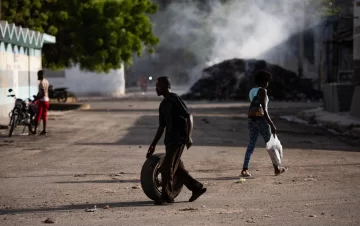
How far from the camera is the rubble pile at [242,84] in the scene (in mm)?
58500

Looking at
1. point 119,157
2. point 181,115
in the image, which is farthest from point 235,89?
point 181,115

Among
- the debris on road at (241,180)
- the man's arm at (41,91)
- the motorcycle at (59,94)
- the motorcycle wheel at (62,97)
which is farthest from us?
the motorcycle wheel at (62,97)

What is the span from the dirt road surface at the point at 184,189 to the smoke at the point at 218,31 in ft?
147

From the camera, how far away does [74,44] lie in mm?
41812

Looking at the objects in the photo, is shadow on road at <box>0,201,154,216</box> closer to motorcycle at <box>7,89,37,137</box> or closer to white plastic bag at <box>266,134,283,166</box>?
white plastic bag at <box>266,134,283,166</box>

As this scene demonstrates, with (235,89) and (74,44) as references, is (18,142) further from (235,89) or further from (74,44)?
(235,89)

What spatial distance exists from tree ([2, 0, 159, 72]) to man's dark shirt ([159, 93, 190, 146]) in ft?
101

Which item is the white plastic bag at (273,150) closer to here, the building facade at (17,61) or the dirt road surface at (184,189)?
the dirt road surface at (184,189)

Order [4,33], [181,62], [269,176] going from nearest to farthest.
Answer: [269,176] < [4,33] < [181,62]

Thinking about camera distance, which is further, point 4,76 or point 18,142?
point 4,76

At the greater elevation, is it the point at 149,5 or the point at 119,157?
the point at 149,5

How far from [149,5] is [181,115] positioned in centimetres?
3491

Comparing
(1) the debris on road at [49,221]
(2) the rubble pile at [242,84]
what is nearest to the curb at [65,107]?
(2) the rubble pile at [242,84]

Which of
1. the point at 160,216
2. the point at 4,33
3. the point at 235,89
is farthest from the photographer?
the point at 235,89
